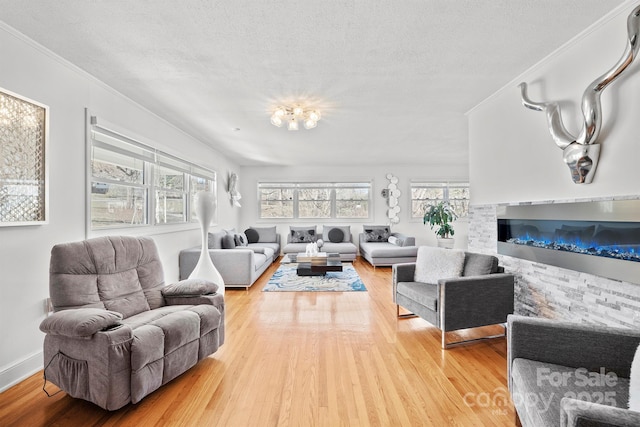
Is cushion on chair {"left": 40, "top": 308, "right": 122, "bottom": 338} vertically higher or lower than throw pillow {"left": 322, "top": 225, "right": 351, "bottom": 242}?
lower

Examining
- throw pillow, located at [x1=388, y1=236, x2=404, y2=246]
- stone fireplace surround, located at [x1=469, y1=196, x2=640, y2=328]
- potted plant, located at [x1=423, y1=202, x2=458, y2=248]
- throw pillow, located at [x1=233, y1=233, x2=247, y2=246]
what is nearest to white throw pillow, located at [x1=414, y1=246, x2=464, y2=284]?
stone fireplace surround, located at [x1=469, y1=196, x2=640, y2=328]

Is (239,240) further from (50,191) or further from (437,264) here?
(437,264)

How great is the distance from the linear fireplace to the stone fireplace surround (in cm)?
6

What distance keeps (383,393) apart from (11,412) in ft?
7.30

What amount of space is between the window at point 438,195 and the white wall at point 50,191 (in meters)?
6.75

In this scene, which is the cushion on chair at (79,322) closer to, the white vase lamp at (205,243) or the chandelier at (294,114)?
the white vase lamp at (205,243)

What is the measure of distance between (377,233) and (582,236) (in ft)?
17.2

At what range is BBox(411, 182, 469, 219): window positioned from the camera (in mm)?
8094

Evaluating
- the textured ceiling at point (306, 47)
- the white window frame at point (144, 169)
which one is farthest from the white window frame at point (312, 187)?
the textured ceiling at point (306, 47)

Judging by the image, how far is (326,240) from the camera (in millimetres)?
7523

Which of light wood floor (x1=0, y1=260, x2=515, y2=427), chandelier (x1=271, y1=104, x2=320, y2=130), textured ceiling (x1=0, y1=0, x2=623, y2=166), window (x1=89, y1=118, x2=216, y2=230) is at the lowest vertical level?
light wood floor (x1=0, y1=260, x2=515, y2=427)

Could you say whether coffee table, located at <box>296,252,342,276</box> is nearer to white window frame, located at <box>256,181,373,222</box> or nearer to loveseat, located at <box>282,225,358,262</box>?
loveseat, located at <box>282,225,358,262</box>

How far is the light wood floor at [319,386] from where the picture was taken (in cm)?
174

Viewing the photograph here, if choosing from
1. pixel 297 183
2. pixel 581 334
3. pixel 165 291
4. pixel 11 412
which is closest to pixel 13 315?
pixel 11 412
